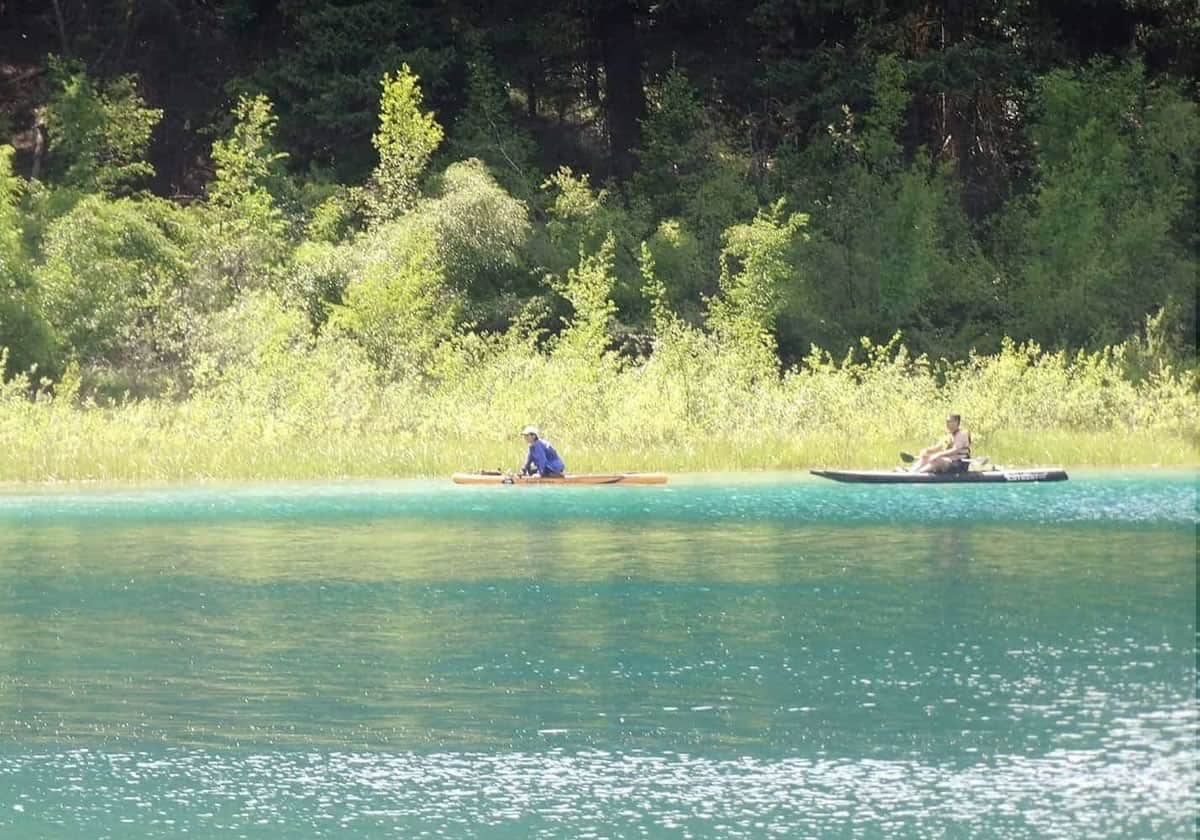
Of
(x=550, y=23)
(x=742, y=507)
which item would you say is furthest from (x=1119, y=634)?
(x=550, y=23)

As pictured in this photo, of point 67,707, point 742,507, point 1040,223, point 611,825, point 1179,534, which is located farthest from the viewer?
point 1040,223

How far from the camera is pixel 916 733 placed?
12.3 meters

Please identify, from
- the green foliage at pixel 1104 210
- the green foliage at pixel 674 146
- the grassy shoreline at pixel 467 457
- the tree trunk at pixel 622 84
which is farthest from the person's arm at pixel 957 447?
the tree trunk at pixel 622 84

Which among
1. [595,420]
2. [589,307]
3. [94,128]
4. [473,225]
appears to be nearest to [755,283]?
[589,307]

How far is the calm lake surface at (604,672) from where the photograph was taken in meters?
10.8

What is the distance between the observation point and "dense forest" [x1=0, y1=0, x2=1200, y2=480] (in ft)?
128

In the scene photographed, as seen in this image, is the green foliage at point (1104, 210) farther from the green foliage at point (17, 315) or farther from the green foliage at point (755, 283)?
the green foliage at point (17, 315)

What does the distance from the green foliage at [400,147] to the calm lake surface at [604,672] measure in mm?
16771

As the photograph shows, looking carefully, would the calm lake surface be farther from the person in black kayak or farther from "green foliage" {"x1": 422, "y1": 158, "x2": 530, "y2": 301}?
"green foliage" {"x1": 422, "y1": 158, "x2": 530, "y2": 301}

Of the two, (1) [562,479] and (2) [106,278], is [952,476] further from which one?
(2) [106,278]

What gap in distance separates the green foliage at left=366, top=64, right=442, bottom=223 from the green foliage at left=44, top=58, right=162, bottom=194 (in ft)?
16.6

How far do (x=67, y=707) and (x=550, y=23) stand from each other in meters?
32.2

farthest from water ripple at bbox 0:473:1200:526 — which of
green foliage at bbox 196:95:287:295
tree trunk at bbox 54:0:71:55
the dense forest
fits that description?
tree trunk at bbox 54:0:71:55

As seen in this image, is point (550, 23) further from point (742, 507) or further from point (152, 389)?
point (742, 507)
